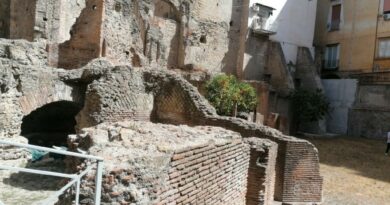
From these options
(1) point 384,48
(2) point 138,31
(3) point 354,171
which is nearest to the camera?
(3) point 354,171

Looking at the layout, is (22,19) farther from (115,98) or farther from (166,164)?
(166,164)

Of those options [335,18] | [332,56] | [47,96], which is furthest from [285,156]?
[335,18]

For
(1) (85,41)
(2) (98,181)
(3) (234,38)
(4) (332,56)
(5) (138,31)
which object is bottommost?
(2) (98,181)

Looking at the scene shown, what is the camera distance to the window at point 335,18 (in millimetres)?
27062

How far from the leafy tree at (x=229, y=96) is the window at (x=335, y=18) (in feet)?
43.2

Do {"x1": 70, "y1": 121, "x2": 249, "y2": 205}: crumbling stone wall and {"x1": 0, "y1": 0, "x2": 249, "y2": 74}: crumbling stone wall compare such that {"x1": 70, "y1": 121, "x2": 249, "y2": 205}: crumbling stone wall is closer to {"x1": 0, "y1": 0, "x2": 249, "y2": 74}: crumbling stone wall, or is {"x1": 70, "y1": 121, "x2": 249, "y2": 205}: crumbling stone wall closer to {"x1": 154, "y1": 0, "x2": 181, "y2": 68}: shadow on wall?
{"x1": 0, "y1": 0, "x2": 249, "y2": 74}: crumbling stone wall

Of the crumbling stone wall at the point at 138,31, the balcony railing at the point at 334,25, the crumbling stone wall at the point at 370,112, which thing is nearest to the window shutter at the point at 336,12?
the balcony railing at the point at 334,25

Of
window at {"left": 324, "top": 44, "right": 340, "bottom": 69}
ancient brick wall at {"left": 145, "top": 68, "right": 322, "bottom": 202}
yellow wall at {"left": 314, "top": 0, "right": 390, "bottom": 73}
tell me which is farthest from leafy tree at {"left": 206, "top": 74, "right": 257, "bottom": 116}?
window at {"left": 324, "top": 44, "right": 340, "bottom": 69}

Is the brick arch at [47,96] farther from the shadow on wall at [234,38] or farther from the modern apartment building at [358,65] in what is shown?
the modern apartment building at [358,65]

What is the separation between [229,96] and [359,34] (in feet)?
45.4

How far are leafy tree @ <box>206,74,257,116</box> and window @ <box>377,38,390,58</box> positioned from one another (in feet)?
37.1

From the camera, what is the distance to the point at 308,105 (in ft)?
74.4

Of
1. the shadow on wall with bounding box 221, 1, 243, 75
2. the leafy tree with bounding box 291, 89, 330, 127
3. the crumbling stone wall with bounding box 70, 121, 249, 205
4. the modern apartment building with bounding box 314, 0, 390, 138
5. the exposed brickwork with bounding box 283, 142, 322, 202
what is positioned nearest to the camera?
the crumbling stone wall with bounding box 70, 121, 249, 205

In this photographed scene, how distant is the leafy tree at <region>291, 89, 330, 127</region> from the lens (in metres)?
22.5
